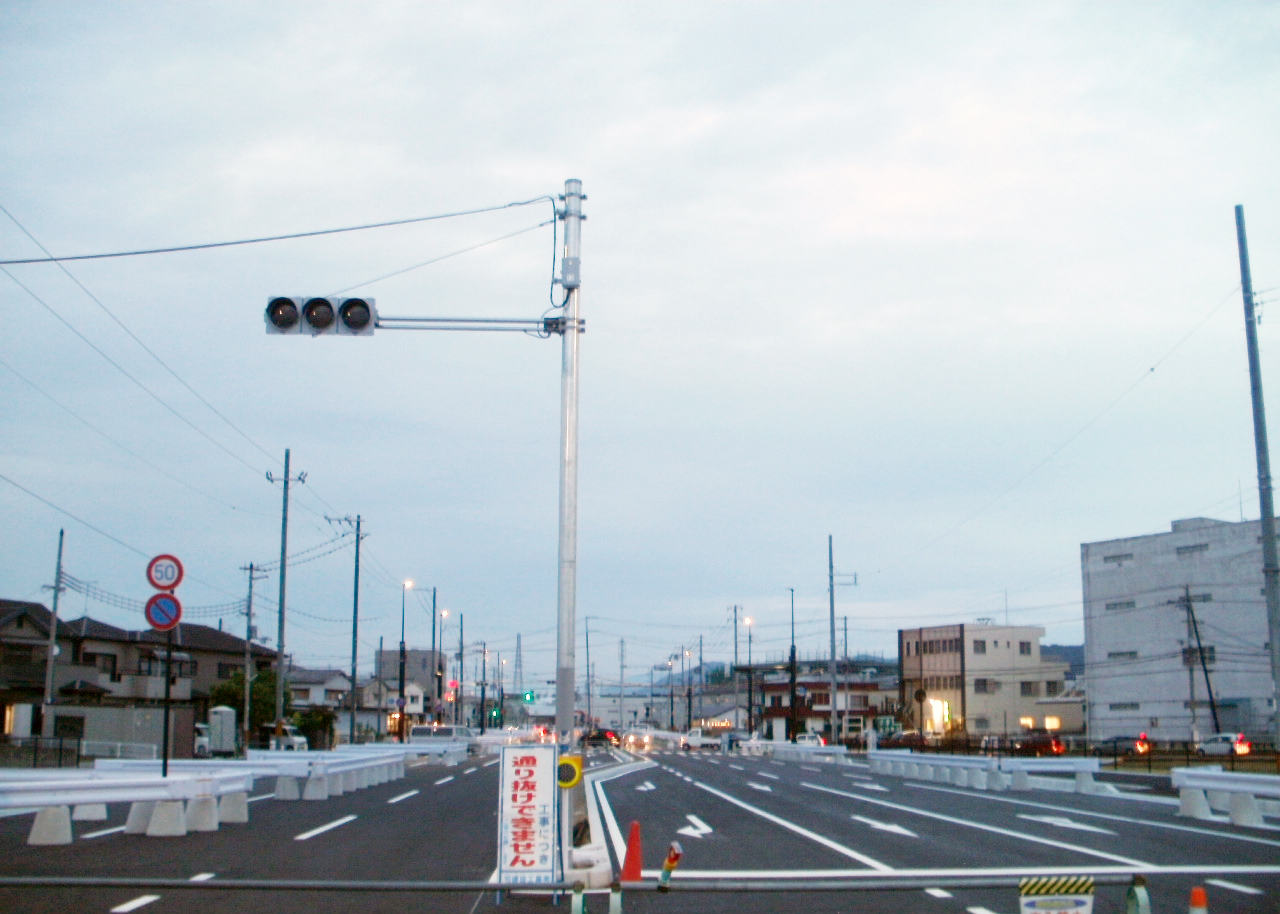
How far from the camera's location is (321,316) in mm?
13828

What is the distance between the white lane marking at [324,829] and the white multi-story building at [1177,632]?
198 ft

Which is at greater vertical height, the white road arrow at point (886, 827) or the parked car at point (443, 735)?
the white road arrow at point (886, 827)

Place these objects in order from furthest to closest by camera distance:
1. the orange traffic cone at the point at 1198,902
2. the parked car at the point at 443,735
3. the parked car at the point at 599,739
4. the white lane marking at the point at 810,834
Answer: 1. the parked car at the point at 599,739
2. the parked car at the point at 443,735
3. the white lane marking at the point at 810,834
4. the orange traffic cone at the point at 1198,902

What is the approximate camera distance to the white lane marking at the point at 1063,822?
20.0 metres

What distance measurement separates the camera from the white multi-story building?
240ft

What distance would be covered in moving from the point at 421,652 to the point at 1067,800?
11619 cm

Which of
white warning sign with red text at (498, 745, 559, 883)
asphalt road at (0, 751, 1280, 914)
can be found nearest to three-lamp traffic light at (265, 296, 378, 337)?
white warning sign with red text at (498, 745, 559, 883)

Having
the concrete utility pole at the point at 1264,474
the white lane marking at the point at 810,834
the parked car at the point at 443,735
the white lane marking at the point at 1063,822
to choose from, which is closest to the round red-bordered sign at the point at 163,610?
the white lane marking at the point at 810,834

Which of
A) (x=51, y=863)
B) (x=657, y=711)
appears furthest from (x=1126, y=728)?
(x=657, y=711)

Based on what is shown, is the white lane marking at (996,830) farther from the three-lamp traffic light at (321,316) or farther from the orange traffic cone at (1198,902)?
the three-lamp traffic light at (321,316)

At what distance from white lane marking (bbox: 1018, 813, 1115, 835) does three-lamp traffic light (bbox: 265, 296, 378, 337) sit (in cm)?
1507

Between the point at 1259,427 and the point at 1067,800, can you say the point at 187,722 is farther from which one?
the point at 1259,427

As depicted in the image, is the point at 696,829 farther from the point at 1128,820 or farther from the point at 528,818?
the point at 1128,820

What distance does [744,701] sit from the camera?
152 m
